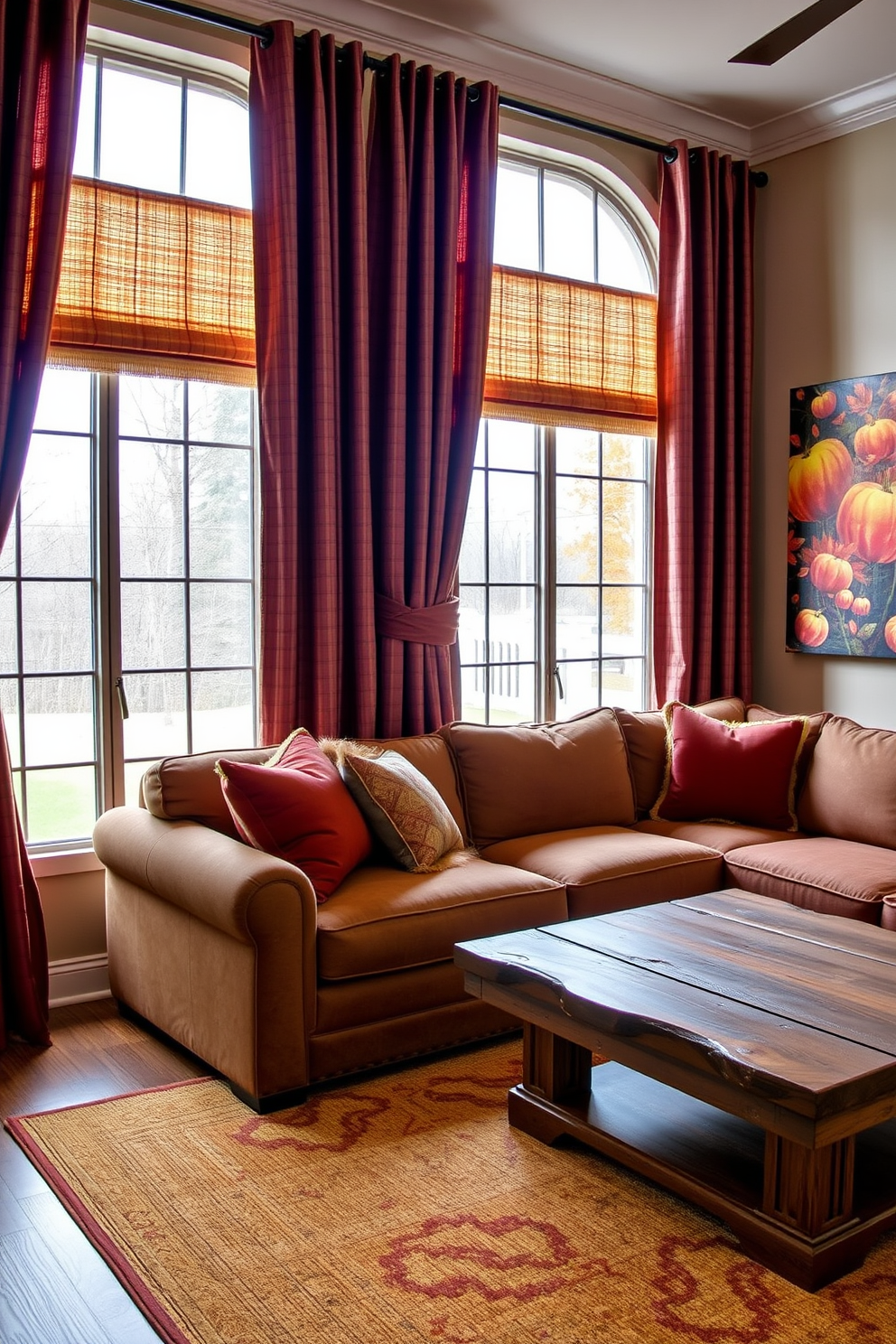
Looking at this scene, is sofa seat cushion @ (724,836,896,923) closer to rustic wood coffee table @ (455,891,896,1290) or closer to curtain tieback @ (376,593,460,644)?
rustic wood coffee table @ (455,891,896,1290)

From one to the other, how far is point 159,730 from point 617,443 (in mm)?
2314

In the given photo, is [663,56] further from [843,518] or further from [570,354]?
[843,518]

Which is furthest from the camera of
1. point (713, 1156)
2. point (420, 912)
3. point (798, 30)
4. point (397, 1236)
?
point (420, 912)

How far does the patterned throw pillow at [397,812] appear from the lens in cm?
338

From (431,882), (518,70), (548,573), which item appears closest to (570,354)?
(548,573)

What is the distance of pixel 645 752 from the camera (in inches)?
173

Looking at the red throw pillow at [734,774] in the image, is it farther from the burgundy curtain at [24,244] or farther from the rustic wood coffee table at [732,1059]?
the burgundy curtain at [24,244]

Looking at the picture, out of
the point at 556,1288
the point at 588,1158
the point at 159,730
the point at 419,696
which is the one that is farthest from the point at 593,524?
the point at 556,1288

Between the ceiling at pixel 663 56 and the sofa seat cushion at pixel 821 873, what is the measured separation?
2639 mm

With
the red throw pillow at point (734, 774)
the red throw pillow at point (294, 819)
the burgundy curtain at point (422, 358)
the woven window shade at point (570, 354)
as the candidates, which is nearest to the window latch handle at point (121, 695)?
the red throw pillow at point (294, 819)

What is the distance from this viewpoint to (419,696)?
13.3ft

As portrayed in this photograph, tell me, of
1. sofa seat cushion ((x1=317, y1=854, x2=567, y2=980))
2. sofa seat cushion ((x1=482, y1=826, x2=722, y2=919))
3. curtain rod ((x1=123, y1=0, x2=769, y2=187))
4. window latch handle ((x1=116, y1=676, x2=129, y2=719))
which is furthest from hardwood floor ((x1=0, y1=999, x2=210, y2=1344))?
curtain rod ((x1=123, y1=0, x2=769, y2=187))

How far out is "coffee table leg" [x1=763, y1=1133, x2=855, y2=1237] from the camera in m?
2.12

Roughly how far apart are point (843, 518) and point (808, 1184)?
3.08 meters
